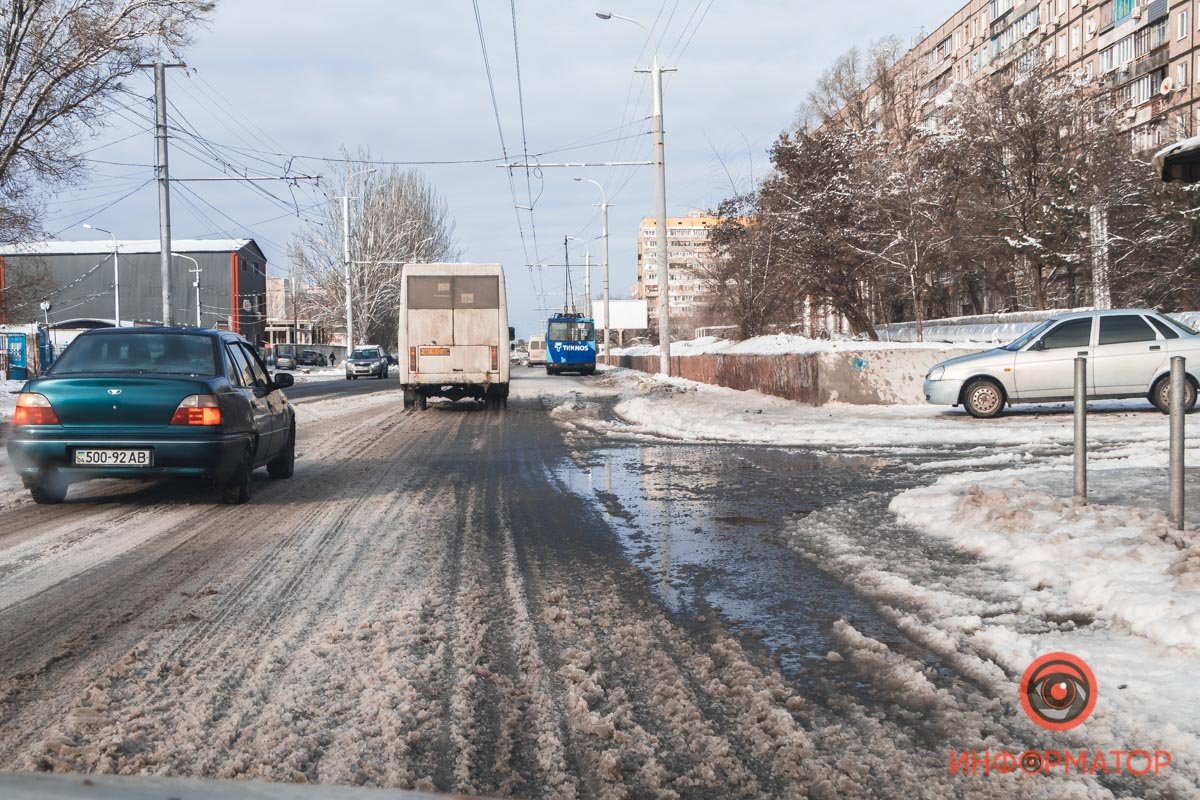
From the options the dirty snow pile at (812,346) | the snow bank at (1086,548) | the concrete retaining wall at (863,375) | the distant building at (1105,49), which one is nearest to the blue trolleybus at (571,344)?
the dirty snow pile at (812,346)

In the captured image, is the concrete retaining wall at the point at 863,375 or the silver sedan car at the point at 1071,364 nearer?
the silver sedan car at the point at 1071,364

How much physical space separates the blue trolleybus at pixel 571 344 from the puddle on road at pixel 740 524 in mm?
39889

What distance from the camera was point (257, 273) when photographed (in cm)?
9181

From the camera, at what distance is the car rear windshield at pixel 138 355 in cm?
845

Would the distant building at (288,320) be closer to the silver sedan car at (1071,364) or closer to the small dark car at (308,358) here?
the small dark car at (308,358)

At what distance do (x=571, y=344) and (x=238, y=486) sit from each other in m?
45.1

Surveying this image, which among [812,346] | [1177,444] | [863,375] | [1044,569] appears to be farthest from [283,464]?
[812,346]

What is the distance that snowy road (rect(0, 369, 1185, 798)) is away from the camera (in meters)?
3.01

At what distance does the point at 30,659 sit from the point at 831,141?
106ft

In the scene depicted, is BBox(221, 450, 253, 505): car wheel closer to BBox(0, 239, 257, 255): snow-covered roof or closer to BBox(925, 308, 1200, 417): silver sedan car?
BBox(925, 308, 1200, 417): silver sedan car

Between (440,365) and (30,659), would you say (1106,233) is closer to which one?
(440,365)

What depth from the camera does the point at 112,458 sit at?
7.86 m

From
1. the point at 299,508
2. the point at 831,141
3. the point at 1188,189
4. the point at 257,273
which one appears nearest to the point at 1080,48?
the point at 831,141

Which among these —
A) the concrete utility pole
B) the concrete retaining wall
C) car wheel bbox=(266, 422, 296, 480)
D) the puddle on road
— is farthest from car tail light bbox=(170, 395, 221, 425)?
the concrete utility pole
